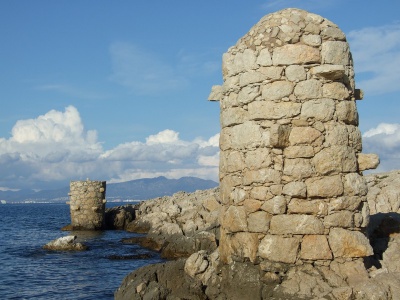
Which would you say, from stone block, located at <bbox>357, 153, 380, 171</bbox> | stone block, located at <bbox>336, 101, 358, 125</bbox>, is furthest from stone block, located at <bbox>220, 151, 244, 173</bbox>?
stone block, located at <bbox>357, 153, 380, 171</bbox>

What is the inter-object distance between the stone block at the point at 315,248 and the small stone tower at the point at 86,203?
31801mm

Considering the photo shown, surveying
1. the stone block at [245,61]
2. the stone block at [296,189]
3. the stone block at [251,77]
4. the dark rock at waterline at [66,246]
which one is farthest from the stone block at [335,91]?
the dark rock at waterline at [66,246]

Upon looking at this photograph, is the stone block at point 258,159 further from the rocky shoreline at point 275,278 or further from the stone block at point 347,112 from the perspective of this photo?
the rocky shoreline at point 275,278

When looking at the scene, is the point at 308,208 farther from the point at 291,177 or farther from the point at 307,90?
the point at 307,90

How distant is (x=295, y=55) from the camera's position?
7492 mm

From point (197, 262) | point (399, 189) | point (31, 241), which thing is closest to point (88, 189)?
point (31, 241)

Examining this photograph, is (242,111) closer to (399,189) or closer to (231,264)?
(231,264)

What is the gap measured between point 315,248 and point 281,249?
21.0 inches

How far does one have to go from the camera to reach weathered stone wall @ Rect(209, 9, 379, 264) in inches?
282

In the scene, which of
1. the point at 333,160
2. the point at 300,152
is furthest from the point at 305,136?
the point at 333,160

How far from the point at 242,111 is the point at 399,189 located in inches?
461

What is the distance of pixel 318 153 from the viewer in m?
7.32

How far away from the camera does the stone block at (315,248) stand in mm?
7023

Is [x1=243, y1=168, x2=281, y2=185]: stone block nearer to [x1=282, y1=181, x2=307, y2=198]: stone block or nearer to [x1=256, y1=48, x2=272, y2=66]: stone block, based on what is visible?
[x1=282, y1=181, x2=307, y2=198]: stone block
